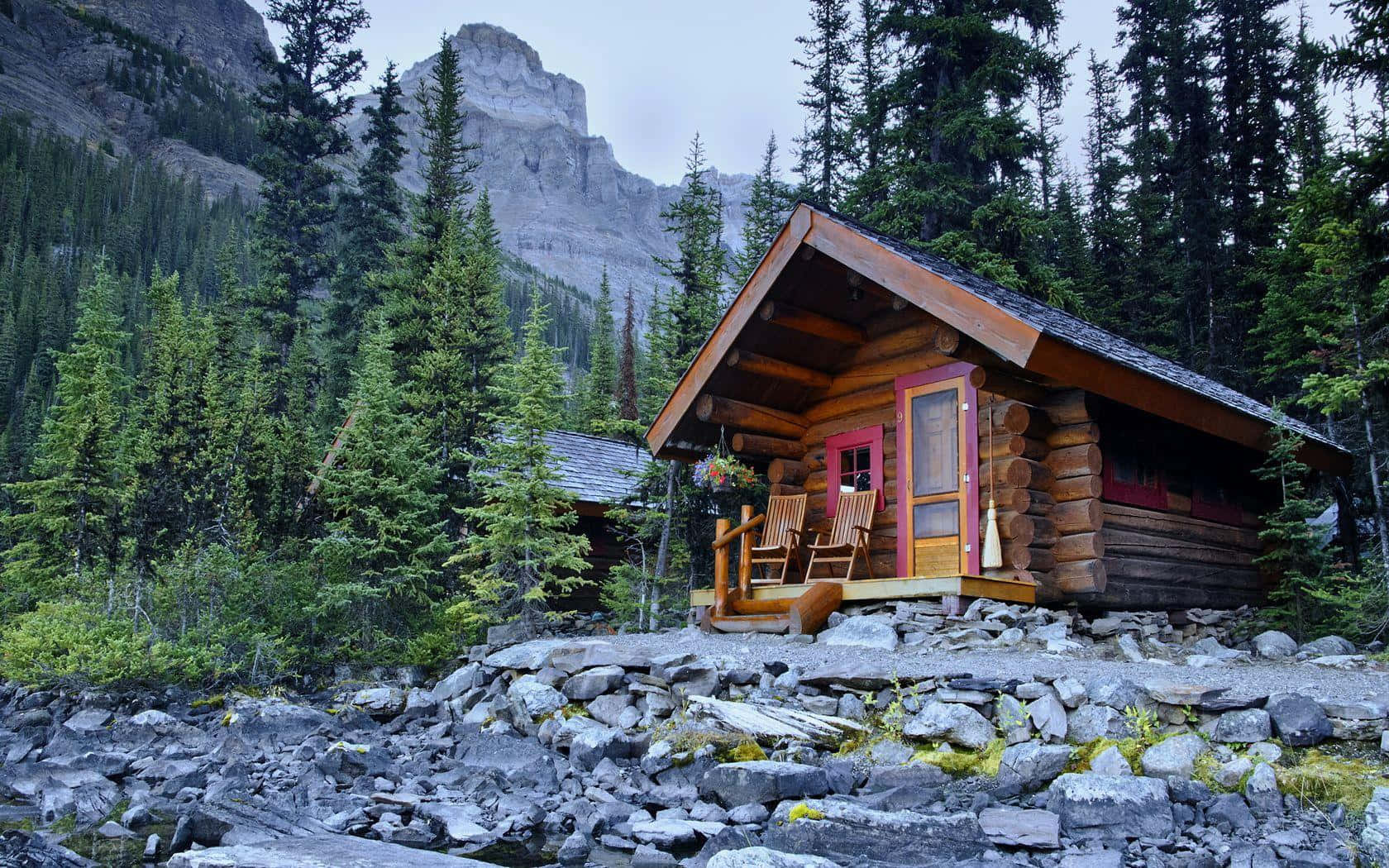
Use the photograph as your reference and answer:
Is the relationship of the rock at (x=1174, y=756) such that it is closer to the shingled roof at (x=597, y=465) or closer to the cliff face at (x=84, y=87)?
the shingled roof at (x=597, y=465)

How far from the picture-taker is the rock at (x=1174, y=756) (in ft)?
17.8

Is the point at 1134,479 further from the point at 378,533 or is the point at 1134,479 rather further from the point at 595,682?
the point at 378,533

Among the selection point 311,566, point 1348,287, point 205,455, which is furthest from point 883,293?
point 205,455

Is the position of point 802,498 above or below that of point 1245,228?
below

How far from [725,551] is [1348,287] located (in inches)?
291

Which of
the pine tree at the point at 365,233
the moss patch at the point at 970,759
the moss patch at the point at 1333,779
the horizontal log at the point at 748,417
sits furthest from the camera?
the pine tree at the point at 365,233

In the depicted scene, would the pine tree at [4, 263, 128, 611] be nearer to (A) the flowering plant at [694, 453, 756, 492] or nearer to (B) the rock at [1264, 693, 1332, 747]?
(A) the flowering plant at [694, 453, 756, 492]

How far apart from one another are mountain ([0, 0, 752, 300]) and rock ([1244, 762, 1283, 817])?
277 ft

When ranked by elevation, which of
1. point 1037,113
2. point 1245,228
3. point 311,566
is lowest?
point 311,566

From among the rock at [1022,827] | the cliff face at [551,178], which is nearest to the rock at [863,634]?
the rock at [1022,827]

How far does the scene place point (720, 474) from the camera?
10.9 metres

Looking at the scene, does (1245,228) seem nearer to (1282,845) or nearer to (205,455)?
(1282,845)

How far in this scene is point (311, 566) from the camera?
12.1 meters

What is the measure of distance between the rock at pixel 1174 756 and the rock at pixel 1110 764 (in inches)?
4.8
